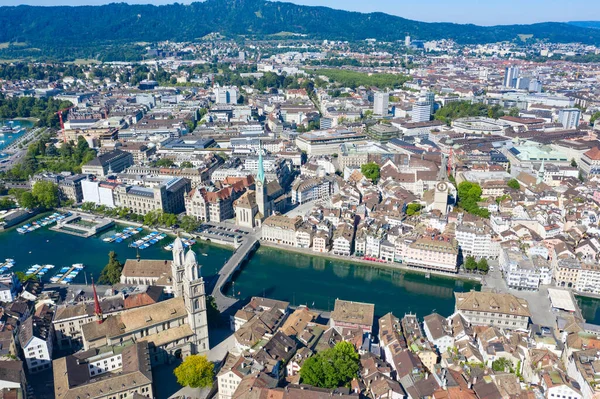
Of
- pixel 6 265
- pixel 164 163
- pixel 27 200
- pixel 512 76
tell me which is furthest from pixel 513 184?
pixel 512 76

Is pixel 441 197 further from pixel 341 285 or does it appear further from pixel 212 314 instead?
pixel 212 314

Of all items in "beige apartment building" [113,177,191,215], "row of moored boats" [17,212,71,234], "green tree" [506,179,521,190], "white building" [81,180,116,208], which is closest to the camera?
"row of moored boats" [17,212,71,234]

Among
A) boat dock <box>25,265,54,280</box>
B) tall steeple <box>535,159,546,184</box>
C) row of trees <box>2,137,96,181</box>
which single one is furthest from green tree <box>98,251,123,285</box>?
tall steeple <box>535,159,546,184</box>

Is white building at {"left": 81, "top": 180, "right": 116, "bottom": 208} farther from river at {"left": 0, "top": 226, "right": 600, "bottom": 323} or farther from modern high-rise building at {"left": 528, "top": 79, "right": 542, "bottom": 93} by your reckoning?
modern high-rise building at {"left": 528, "top": 79, "right": 542, "bottom": 93}

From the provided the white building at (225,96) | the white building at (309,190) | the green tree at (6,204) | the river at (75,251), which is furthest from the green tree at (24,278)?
the white building at (225,96)

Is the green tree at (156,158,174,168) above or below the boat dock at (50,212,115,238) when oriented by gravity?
above

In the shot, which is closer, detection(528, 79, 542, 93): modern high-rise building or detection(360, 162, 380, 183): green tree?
detection(360, 162, 380, 183): green tree

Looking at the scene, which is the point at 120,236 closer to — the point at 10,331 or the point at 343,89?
the point at 10,331
